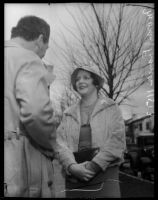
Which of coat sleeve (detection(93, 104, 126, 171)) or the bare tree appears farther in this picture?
the bare tree

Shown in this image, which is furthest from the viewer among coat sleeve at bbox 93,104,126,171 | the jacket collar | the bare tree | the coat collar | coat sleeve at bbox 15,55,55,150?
the bare tree

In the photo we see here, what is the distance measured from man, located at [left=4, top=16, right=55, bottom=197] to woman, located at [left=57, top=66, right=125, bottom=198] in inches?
12.1

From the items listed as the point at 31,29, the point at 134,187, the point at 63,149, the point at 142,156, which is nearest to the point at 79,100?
the point at 63,149

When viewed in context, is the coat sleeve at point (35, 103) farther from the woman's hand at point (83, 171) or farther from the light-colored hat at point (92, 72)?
the light-colored hat at point (92, 72)

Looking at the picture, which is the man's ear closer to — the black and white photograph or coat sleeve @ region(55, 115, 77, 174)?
the black and white photograph

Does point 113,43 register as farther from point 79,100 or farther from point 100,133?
point 100,133

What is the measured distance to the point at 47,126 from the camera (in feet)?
11.1

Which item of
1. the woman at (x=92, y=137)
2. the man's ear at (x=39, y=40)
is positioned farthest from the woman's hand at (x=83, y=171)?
the man's ear at (x=39, y=40)

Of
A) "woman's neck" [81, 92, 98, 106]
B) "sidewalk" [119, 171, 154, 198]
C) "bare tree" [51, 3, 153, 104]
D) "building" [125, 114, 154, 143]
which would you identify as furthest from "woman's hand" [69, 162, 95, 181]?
"bare tree" [51, 3, 153, 104]

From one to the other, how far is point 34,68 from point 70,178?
1.24m

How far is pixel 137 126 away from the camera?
3953mm

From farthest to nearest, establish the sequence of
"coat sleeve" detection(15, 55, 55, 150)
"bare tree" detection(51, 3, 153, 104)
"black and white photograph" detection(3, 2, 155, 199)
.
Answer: "bare tree" detection(51, 3, 153, 104)
"black and white photograph" detection(3, 2, 155, 199)
"coat sleeve" detection(15, 55, 55, 150)

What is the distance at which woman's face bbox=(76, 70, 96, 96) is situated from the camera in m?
3.86

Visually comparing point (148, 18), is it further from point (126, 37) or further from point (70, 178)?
point (70, 178)
